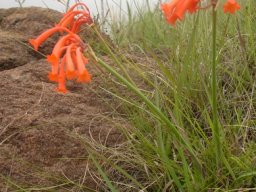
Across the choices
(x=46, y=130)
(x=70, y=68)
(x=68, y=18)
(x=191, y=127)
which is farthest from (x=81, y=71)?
(x=191, y=127)

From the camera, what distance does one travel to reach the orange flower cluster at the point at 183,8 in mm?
992

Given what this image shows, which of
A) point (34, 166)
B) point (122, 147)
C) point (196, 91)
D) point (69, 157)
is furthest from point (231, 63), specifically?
point (34, 166)

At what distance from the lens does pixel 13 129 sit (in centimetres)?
178

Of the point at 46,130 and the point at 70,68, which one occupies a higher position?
the point at 70,68

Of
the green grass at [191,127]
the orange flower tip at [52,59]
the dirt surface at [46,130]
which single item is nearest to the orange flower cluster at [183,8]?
the green grass at [191,127]

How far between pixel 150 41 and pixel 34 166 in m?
1.69

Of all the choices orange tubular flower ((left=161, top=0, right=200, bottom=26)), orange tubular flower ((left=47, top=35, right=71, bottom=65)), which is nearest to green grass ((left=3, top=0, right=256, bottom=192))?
orange tubular flower ((left=47, top=35, right=71, bottom=65))

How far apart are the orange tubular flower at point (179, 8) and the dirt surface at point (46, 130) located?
700mm

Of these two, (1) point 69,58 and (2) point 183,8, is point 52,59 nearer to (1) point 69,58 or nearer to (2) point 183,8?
(1) point 69,58

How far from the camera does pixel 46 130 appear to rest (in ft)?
5.82

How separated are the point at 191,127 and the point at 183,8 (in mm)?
876

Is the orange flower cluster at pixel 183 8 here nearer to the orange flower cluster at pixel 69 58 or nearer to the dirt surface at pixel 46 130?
the orange flower cluster at pixel 69 58

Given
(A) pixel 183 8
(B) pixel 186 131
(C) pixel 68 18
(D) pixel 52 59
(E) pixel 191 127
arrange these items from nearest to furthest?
(A) pixel 183 8, (D) pixel 52 59, (C) pixel 68 18, (B) pixel 186 131, (E) pixel 191 127

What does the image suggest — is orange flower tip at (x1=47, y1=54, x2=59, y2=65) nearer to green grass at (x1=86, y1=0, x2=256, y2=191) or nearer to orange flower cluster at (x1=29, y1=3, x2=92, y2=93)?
orange flower cluster at (x1=29, y1=3, x2=92, y2=93)
